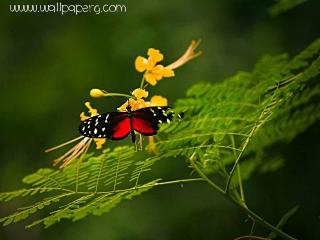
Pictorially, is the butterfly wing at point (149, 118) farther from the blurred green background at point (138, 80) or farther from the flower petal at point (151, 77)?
the blurred green background at point (138, 80)

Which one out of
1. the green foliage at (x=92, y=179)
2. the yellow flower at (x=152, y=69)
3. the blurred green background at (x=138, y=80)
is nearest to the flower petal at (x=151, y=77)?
the yellow flower at (x=152, y=69)

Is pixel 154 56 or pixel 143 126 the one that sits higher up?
pixel 154 56

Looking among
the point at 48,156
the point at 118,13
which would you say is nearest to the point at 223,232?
the point at 48,156

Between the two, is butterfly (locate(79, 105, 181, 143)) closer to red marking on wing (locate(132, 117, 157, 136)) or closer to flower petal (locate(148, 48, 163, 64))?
red marking on wing (locate(132, 117, 157, 136))

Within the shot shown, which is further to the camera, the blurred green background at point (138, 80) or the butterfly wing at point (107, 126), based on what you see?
the blurred green background at point (138, 80)

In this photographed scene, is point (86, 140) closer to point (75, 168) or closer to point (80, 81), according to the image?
point (75, 168)

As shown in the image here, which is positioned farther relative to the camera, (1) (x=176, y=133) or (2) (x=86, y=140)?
(1) (x=176, y=133)

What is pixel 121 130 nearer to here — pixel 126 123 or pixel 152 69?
pixel 126 123

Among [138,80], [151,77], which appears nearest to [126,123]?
[151,77]
